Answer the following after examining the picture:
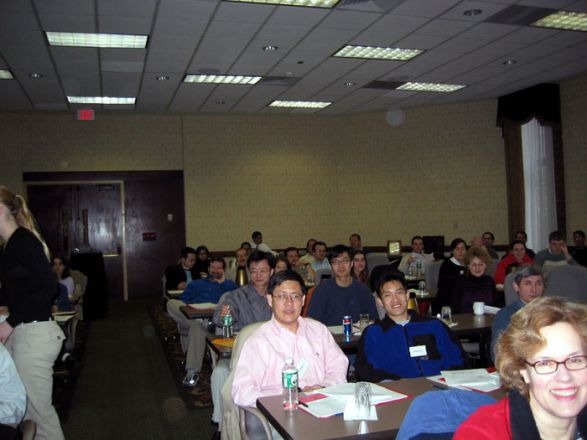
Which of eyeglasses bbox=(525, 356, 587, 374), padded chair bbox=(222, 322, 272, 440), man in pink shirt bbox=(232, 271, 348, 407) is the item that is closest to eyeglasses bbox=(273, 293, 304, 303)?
man in pink shirt bbox=(232, 271, 348, 407)

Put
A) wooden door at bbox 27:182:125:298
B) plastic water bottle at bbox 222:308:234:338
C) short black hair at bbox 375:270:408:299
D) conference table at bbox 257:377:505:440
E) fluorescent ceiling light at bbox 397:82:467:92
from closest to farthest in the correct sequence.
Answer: conference table at bbox 257:377:505:440 < short black hair at bbox 375:270:408:299 < plastic water bottle at bbox 222:308:234:338 < fluorescent ceiling light at bbox 397:82:467:92 < wooden door at bbox 27:182:125:298

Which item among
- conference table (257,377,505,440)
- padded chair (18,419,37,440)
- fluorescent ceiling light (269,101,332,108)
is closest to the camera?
conference table (257,377,505,440)

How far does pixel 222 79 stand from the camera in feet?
34.3

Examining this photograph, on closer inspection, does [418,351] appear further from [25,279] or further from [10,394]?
[25,279]

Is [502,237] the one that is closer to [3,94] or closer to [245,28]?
[245,28]

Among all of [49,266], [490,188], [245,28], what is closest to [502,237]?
[490,188]

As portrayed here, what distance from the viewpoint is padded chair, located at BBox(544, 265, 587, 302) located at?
4.98m

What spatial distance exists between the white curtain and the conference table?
10.2 meters

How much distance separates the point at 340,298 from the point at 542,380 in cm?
380

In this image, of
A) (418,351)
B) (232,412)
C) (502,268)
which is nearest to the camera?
(232,412)

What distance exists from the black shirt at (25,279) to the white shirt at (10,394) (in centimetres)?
90

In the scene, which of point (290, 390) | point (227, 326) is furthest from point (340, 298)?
point (290, 390)

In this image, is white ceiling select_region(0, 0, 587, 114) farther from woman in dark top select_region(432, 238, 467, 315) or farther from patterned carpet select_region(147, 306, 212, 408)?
patterned carpet select_region(147, 306, 212, 408)

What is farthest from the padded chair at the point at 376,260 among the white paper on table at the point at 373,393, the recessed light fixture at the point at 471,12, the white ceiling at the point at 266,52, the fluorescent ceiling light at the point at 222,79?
the white paper on table at the point at 373,393
